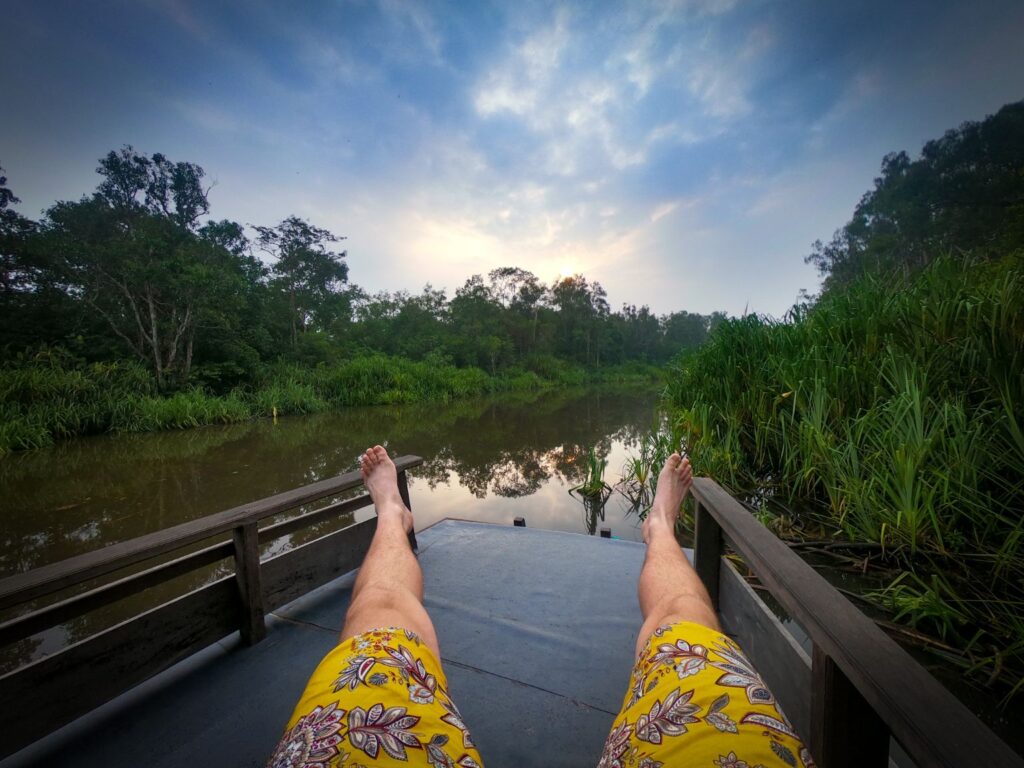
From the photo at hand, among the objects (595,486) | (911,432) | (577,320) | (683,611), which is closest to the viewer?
(683,611)

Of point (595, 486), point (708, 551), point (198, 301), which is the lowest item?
point (595, 486)

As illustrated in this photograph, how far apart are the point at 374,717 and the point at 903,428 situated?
2247 mm

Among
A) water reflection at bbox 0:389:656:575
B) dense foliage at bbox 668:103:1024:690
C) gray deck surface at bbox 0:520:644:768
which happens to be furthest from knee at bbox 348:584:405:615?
water reflection at bbox 0:389:656:575

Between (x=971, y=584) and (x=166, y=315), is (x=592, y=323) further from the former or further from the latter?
(x=971, y=584)

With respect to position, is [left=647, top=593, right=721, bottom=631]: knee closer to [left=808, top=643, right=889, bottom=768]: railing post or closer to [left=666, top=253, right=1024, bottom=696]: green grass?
[left=808, top=643, right=889, bottom=768]: railing post

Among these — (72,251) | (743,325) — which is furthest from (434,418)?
(72,251)

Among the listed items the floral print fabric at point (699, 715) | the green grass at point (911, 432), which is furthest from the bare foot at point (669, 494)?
the green grass at point (911, 432)

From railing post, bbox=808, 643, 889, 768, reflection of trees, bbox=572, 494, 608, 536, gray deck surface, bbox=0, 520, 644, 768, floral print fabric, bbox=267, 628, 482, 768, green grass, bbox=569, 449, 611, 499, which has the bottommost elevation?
reflection of trees, bbox=572, 494, 608, 536

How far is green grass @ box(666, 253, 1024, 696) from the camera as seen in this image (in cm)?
139

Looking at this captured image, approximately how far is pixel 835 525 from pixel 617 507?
1591mm

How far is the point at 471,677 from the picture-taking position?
3.51 ft

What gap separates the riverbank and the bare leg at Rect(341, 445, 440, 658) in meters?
7.09

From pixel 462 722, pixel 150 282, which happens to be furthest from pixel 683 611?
pixel 150 282

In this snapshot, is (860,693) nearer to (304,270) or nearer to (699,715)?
(699,715)
